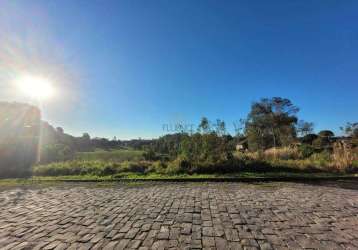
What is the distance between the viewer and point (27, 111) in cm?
2338

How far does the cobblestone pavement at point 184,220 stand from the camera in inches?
122

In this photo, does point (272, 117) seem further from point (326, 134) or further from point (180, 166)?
point (180, 166)

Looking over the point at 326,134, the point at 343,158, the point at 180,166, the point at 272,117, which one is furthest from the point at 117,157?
the point at 326,134


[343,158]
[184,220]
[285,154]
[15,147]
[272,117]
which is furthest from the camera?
[272,117]

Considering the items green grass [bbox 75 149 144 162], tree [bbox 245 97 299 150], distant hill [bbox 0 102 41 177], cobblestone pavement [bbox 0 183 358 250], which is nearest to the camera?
cobblestone pavement [bbox 0 183 358 250]

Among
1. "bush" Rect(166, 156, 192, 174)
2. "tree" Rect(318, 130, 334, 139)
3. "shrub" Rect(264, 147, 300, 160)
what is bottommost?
"bush" Rect(166, 156, 192, 174)

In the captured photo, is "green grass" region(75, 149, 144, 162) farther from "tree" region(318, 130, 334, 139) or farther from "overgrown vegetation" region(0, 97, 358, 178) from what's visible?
"tree" region(318, 130, 334, 139)

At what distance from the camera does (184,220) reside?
3.95 meters

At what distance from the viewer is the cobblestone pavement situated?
3.10 m

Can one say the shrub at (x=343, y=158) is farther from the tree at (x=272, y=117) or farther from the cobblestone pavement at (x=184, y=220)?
the tree at (x=272, y=117)

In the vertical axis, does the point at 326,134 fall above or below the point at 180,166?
above

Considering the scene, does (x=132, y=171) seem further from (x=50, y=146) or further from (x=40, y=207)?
(x=50, y=146)

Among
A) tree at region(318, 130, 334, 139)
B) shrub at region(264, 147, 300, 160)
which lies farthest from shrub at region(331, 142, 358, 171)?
tree at region(318, 130, 334, 139)

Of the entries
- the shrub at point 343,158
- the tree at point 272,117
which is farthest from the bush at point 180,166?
the tree at point 272,117
